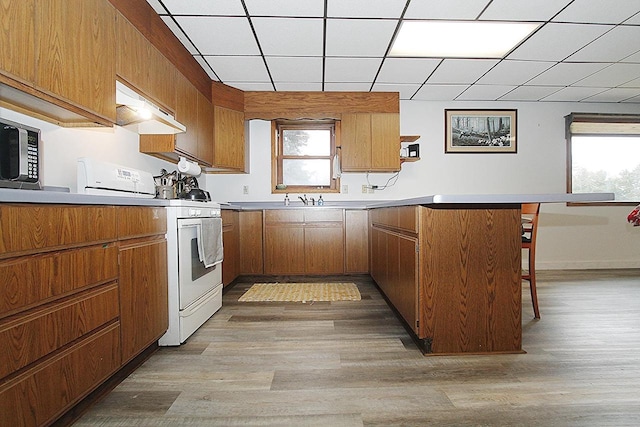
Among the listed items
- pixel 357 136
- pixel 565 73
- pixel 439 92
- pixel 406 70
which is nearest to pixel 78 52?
pixel 406 70

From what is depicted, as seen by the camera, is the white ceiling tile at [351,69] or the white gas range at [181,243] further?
the white ceiling tile at [351,69]

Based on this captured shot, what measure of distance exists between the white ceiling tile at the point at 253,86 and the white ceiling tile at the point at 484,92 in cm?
245

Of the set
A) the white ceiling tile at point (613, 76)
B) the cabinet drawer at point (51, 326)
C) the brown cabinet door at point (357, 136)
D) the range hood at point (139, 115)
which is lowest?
the cabinet drawer at point (51, 326)

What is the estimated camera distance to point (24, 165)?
5.12 ft

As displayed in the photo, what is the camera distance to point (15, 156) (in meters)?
1.52

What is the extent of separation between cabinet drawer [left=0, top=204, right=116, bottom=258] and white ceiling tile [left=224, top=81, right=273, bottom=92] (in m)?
2.93

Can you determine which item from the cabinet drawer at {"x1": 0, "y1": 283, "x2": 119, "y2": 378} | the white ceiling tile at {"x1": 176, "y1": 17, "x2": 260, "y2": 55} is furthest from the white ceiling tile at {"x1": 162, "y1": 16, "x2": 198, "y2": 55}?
the cabinet drawer at {"x1": 0, "y1": 283, "x2": 119, "y2": 378}

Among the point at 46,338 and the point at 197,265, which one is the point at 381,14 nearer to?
the point at 197,265

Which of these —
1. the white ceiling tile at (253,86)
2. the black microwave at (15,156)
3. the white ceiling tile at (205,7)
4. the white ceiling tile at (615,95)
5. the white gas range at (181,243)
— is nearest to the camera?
the black microwave at (15,156)

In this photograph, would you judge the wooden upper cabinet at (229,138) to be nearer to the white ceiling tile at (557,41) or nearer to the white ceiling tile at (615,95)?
the white ceiling tile at (557,41)

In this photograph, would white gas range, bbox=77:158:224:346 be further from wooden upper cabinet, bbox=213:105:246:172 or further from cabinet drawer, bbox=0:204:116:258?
wooden upper cabinet, bbox=213:105:246:172

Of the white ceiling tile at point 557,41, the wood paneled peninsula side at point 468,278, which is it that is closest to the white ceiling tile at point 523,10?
the white ceiling tile at point 557,41

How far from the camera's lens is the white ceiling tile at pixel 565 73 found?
357cm

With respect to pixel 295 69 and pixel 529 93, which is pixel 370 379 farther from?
pixel 529 93
